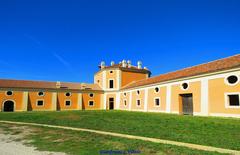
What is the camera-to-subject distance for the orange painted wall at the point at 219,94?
58.9 ft

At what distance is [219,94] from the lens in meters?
19.2

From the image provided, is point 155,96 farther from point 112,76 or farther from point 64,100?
point 64,100

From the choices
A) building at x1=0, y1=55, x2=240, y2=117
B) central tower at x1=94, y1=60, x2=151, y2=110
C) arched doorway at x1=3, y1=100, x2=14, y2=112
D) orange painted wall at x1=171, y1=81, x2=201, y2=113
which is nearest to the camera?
building at x1=0, y1=55, x2=240, y2=117

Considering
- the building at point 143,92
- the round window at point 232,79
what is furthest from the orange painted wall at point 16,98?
the round window at point 232,79

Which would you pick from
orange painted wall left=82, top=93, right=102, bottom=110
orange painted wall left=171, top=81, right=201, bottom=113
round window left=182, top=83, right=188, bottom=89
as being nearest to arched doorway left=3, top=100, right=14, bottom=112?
orange painted wall left=82, top=93, right=102, bottom=110

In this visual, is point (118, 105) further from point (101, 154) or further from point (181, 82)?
point (101, 154)

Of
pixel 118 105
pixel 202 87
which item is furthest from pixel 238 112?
pixel 118 105

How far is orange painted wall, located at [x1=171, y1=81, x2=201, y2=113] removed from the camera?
70.8 ft

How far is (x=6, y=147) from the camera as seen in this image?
306 inches

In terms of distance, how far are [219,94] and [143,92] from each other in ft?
46.6

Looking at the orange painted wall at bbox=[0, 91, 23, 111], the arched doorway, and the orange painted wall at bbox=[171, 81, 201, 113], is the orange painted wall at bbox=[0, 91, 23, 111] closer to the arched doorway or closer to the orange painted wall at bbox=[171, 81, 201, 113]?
the arched doorway

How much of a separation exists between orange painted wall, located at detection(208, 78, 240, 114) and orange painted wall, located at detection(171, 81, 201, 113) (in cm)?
155

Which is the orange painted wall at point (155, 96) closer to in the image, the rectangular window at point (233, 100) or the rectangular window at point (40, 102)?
the rectangular window at point (233, 100)

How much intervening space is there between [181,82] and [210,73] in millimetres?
4396
